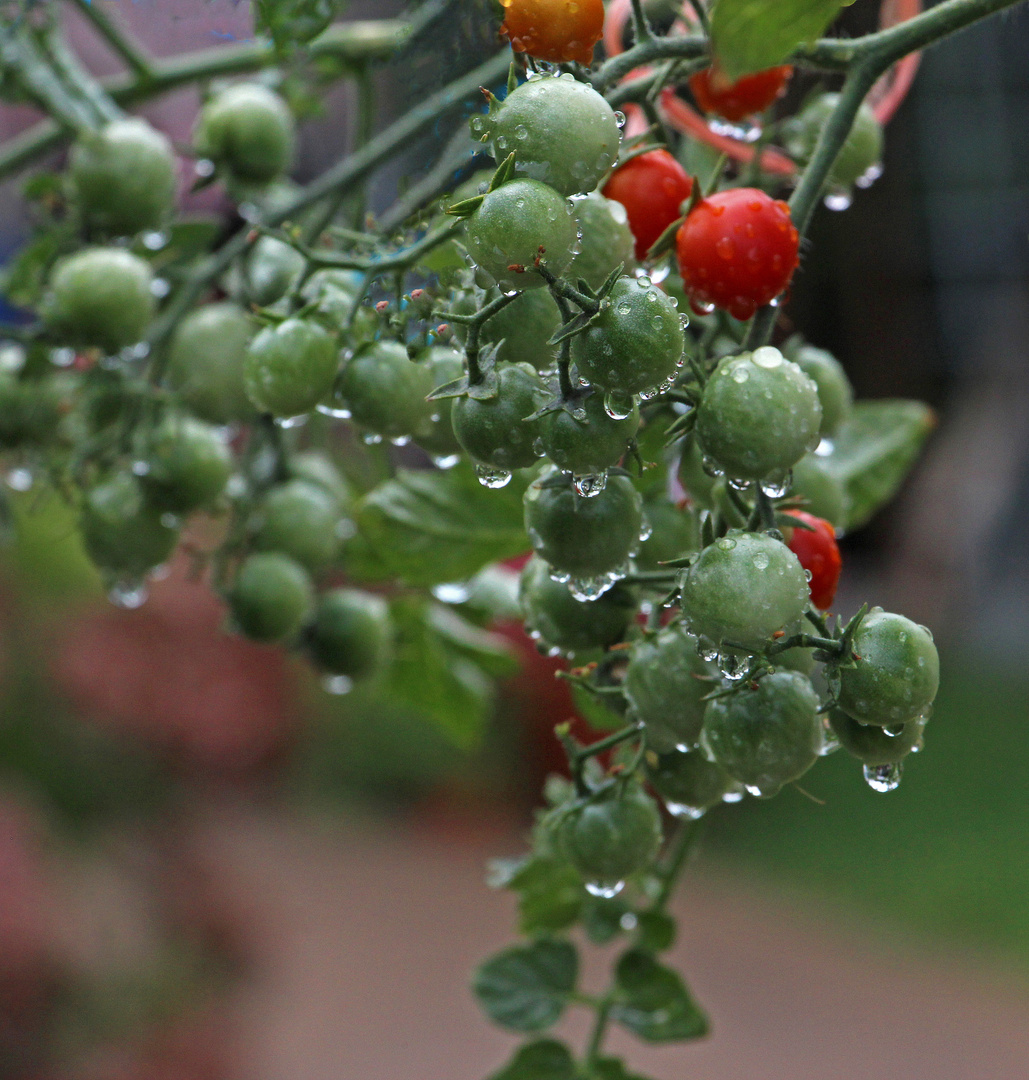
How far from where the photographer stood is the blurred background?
2656mm

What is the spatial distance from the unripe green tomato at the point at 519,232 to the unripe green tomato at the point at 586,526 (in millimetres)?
77

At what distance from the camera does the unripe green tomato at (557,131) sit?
1.05ft

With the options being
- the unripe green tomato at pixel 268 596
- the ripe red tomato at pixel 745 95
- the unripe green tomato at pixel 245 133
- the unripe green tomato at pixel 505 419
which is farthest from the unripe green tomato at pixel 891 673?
the unripe green tomato at pixel 245 133

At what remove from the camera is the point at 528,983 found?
59 centimetres

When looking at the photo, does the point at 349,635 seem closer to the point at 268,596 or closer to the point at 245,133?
the point at 268,596

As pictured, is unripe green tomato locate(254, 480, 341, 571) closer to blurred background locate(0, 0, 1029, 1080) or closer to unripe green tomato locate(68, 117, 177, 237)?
unripe green tomato locate(68, 117, 177, 237)

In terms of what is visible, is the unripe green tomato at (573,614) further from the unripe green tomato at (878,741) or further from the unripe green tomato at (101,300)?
the unripe green tomato at (101,300)

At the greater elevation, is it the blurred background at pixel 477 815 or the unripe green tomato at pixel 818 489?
the unripe green tomato at pixel 818 489

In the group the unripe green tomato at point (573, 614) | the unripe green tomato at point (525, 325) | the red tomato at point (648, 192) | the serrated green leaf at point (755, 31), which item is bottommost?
the unripe green tomato at point (573, 614)

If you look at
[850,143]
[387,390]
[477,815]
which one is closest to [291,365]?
[387,390]

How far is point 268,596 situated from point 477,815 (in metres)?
4.61

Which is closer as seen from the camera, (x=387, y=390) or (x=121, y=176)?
(x=387, y=390)

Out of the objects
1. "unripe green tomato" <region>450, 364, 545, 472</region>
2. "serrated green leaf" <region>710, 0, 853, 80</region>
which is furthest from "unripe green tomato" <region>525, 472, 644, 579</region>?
"serrated green leaf" <region>710, 0, 853, 80</region>

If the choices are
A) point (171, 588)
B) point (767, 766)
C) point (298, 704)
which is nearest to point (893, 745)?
point (767, 766)
